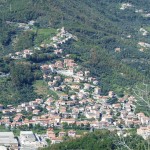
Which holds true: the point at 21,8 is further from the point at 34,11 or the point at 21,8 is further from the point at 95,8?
the point at 95,8

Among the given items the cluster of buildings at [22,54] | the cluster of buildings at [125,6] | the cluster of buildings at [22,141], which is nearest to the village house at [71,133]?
the cluster of buildings at [22,141]

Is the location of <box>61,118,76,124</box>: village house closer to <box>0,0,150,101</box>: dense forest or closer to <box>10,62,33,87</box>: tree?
<box>10,62,33,87</box>: tree

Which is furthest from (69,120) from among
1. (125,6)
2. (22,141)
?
(125,6)

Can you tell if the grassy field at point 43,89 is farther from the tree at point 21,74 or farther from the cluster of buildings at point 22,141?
the cluster of buildings at point 22,141

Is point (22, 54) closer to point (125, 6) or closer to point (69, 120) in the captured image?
point (69, 120)

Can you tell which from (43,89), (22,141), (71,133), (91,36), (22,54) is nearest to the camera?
(22,141)

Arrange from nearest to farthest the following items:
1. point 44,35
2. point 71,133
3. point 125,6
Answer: point 71,133, point 44,35, point 125,6

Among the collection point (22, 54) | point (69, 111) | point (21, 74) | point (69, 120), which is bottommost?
point (69, 111)
